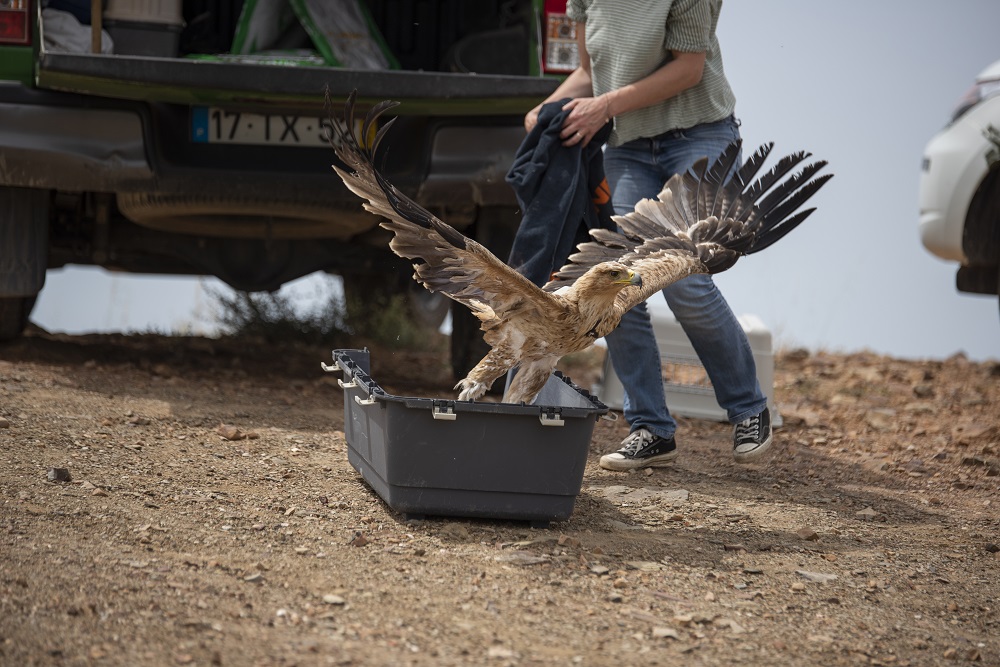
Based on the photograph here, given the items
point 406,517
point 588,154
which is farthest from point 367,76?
point 406,517

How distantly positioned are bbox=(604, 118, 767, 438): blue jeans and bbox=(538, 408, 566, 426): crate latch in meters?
1.32

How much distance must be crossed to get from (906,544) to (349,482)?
6.10 ft

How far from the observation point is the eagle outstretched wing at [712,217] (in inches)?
173

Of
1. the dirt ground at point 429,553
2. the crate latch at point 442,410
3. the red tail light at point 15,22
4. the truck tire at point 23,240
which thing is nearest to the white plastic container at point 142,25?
the red tail light at point 15,22

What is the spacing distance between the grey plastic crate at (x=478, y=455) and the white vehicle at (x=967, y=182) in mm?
4441

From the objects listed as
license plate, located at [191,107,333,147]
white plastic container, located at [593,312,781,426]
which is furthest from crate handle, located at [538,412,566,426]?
white plastic container, located at [593,312,781,426]

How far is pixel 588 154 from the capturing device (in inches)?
174

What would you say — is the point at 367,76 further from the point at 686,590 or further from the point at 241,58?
the point at 686,590

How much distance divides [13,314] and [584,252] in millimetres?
3053

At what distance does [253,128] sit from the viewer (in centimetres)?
510

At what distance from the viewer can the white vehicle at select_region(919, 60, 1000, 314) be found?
22.6 feet

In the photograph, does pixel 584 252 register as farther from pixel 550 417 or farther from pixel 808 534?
pixel 808 534

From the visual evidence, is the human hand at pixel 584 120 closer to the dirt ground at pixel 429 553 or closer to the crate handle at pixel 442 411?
the dirt ground at pixel 429 553

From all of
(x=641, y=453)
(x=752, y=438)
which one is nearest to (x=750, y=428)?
(x=752, y=438)
